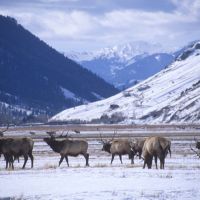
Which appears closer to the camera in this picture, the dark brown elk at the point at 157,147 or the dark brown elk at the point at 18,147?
the dark brown elk at the point at 157,147

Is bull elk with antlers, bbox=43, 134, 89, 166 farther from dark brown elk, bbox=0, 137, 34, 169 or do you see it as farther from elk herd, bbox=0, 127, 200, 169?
dark brown elk, bbox=0, 137, 34, 169

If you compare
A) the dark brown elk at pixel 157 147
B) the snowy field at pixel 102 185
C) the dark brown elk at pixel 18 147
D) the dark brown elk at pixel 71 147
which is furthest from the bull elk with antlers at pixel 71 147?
the snowy field at pixel 102 185

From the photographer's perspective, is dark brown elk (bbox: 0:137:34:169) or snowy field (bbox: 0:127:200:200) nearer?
snowy field (bbox: 0:127:200:200)

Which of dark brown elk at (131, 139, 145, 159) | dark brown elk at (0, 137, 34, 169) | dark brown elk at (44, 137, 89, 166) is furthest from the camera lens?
dark brown elk at (131, 139, 145, 159)

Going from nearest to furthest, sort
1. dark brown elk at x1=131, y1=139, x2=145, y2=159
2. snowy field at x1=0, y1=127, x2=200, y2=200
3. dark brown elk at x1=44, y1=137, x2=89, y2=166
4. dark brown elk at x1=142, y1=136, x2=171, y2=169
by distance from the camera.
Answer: snowy field at x1=0, y1=127, x2=200, y2=200 → dark brown elk at x1=142, y1=136, x2=171, y2=169 → dark brown elk at x1=44, y1=137, x2=89, y2=166 → dark brown elk at x1=131, y1=139, x2=145, y2=159

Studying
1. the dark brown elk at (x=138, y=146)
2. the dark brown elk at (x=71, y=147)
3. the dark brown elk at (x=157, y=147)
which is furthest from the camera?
the dark brown elk at (x=138, y=146)

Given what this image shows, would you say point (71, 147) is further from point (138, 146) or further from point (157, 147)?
point (157, 147)

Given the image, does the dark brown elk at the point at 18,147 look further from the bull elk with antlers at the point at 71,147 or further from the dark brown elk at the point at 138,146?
the dark brown elk at the point at 138,146

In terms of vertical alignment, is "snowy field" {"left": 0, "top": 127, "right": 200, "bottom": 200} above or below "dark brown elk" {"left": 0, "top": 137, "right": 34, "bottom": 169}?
below

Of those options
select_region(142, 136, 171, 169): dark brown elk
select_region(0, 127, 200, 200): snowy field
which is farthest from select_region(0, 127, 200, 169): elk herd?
select_region(0, 127, 200, 200): snowy field

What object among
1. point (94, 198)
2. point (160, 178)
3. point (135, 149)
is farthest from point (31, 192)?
point (135, 149)

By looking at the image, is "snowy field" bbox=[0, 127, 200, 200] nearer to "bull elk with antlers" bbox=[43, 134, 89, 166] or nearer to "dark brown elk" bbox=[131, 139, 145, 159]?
"bull elk with antlers" bbox=[43, 134, 89, 166]

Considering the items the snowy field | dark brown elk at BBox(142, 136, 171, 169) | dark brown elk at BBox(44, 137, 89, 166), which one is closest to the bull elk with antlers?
dark brown elk at BBox(44, 137, 89, 166)

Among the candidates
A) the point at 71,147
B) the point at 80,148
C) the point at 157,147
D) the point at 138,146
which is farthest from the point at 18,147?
the point at 138,146
